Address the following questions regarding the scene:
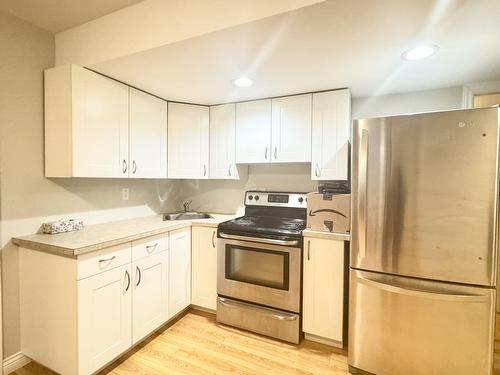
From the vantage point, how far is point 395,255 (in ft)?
5.12

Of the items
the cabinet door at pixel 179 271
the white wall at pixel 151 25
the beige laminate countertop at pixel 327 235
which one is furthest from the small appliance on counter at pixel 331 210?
the white wall at pixel 151 25

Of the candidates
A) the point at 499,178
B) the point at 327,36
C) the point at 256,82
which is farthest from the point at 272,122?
the point at 499,178

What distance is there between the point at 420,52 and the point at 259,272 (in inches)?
76.5

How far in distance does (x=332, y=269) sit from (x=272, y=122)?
144cm

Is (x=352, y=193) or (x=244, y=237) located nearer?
(x=352, y=193)

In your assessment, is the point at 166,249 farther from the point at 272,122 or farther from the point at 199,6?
the point at 199,6

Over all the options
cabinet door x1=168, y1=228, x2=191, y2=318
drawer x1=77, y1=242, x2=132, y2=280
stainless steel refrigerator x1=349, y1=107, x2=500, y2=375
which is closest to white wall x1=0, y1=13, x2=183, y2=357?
drawer x1=77, y1=242, x2=132, y2=280

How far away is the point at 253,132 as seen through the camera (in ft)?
8.35

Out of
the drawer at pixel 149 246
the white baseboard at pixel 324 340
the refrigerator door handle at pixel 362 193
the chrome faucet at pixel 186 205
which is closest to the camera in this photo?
the refrigerator door handle at pixel 362 193

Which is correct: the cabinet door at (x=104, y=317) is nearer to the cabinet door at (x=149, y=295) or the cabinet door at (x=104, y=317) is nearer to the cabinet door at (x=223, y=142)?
the cabinet door at (x=149, y=295)

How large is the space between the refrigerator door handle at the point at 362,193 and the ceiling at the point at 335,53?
0.55 metres

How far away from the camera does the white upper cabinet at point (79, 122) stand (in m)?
1.74

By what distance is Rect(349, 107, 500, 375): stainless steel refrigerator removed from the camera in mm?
1388

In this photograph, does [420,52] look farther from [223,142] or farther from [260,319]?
[260,319]
